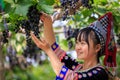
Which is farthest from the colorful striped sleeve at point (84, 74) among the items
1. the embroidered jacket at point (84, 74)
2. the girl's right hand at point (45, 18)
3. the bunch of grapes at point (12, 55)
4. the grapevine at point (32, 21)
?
the bunch of grapes at point (12, 55)

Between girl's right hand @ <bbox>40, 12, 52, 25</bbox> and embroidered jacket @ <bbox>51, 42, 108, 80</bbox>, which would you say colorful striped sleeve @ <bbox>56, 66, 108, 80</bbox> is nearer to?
embroidered jacket @ <bbox>51, 42, 108, 80</bbox>

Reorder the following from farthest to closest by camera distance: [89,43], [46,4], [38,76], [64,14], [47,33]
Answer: [38,76] → [64,14] → [47,33] → [89,43] → [46,4]

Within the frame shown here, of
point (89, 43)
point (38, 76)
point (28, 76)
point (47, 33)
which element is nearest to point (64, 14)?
point (47, 33)

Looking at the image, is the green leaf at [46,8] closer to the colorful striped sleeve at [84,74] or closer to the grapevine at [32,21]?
the grapevine at [32,21]

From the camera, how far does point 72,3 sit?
408cm

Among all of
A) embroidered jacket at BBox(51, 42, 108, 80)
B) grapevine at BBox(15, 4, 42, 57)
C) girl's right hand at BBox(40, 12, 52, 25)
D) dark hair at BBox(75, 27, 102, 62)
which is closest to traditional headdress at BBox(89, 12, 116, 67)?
dark hair at BBox(75, 27, 102, 62)

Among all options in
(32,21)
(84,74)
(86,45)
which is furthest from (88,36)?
(32,21)

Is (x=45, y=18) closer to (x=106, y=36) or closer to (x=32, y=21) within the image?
(x=32, y=21)

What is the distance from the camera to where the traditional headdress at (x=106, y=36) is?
3.90 m

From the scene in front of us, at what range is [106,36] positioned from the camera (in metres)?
3.91

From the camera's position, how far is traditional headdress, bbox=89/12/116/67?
390cm

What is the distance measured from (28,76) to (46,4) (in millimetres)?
8895

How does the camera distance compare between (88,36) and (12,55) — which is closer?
(88,36)

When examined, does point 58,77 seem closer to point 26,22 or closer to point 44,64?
point 26,22
